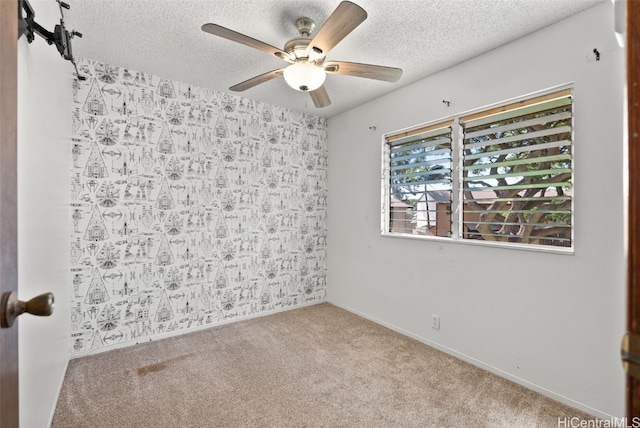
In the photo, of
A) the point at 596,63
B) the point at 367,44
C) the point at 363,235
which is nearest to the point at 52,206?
the point at 367,44

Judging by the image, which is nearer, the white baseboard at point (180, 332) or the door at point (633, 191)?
the door at point (633, 191)

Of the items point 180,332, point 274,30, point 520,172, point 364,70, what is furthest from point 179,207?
point 520,172

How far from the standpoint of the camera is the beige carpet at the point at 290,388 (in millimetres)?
1902

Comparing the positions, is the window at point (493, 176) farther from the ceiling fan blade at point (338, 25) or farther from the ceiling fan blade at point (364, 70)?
the ceiling fan blade at point (338, 25)

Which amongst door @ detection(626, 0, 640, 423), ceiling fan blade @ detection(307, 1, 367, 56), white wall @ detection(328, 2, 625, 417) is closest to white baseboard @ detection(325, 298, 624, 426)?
white wall @ detection(328, 2, 625, 417)

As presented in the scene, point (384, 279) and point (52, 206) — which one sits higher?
point (52, 206)

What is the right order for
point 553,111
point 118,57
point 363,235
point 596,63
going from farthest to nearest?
point 363,235, point 118,57, point 553,111, point 596,63

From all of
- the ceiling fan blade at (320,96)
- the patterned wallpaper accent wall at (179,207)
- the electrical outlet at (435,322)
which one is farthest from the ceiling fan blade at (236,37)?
the electrical outlet at (435,322)

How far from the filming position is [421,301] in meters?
3.01

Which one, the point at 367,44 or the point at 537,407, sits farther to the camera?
the point at 367,44

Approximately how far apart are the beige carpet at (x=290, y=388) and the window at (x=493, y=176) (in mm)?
1116

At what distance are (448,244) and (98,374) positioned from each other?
10.2ft

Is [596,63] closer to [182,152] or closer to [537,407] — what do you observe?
[537,407]

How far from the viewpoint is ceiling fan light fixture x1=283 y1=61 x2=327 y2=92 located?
198cm
